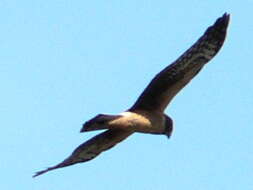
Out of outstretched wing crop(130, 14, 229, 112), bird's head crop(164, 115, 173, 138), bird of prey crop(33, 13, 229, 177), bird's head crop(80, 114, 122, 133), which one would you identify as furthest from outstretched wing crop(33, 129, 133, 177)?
bird's head crop(80, 114, 122, 133)

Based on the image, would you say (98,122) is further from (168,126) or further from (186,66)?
(186,66)

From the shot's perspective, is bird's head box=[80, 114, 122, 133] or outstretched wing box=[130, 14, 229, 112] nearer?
bird's head box=[80, 114, 122, 133]

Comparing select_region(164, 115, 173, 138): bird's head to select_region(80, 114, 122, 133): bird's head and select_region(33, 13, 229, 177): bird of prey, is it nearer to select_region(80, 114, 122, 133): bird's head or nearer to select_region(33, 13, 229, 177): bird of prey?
select_region(33, 13, 229, 177): bird of prey

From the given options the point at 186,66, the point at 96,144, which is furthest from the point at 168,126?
the point at 96,144

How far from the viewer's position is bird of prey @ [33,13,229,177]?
36344 mm

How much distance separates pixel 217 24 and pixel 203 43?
450 millimetres

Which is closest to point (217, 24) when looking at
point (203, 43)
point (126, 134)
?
point (203, 43)

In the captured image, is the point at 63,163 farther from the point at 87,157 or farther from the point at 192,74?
the point at 192,74

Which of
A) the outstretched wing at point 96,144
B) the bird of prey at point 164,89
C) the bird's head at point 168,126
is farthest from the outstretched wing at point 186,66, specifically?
the outstretched wing at point 96,144

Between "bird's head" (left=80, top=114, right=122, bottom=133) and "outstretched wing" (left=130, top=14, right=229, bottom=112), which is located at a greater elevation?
"outstretched wing" (left=130, top=14, right=229, bottom=112)

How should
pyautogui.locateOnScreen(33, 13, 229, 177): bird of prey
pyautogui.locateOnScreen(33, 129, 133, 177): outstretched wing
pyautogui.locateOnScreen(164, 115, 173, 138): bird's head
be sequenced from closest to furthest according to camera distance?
pyautogui.locateOnScreen(33, 13, 229, 177): bird of prey
pyautogui.locateOnScreen(164, 115, 173, 138): bird's head
pyautogui.locateOnScreen(33, 129, 133, 177): outstretched wing

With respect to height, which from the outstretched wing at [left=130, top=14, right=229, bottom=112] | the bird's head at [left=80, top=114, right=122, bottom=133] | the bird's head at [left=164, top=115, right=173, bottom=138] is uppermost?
the outstretched wing at [left=130, top=14, right=229, bottom=112]

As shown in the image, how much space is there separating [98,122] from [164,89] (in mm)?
1549

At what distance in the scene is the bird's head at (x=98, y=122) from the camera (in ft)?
116
